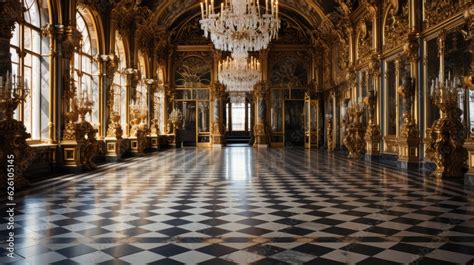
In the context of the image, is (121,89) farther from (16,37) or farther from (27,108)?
(16,37)

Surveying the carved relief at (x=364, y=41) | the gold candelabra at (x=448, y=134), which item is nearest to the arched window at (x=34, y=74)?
the gold candelabra at (x=448, y=134)

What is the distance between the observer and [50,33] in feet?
36.8

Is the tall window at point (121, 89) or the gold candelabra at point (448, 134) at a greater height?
the tall window at point (121, 89)

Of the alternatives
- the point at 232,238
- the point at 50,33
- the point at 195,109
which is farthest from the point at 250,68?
the point at 232,238

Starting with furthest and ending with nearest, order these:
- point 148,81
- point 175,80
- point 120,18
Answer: point 175,80, point 148,81, point 120,18

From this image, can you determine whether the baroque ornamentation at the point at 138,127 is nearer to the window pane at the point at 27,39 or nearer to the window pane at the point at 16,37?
the window pane at the point at 27,39

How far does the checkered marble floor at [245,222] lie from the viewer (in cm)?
394

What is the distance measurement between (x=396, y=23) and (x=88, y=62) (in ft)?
33.9

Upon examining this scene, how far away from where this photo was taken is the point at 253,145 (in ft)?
86.4

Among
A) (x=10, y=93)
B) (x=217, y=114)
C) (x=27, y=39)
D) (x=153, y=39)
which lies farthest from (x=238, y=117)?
(x=10, y=93)

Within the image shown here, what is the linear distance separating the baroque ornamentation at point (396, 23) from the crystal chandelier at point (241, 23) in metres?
3.99

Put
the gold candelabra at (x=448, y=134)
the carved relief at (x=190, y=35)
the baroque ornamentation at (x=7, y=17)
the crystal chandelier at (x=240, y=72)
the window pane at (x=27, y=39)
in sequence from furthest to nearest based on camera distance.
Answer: the carved relief at (x=190, y=35) < the crystal chandelier at (x=240, y=72) < the window pane at (x=27, y=39) < the gold candelabra at (x=448, y=134) < the baroque ornamentation at (x=7, y=17)

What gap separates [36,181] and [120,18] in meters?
9.20

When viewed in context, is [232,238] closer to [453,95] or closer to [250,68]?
[453,95]
